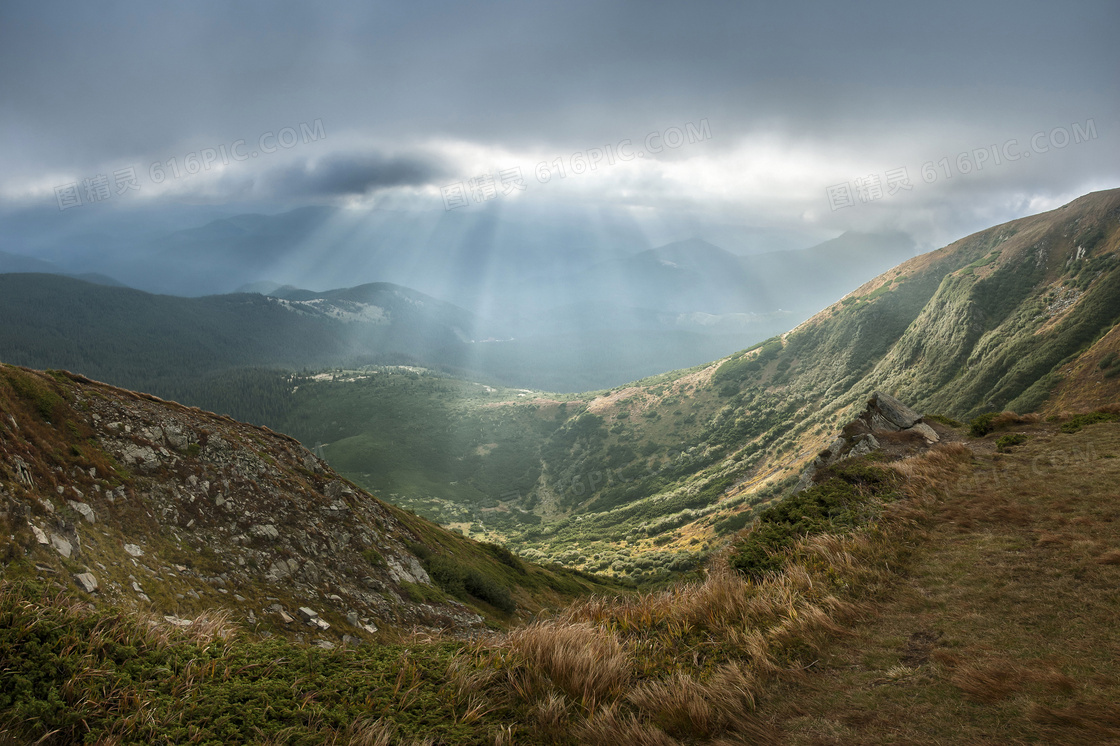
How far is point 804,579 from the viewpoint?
260 inches

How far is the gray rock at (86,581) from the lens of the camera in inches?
295

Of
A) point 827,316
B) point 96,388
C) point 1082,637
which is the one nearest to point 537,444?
point 827,316

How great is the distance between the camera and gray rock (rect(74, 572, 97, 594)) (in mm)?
7496

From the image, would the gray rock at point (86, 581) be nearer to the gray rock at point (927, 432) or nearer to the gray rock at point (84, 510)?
the gray rock at point (84, 510)

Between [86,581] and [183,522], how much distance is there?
4553 mm

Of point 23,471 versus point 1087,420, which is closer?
point 23,471

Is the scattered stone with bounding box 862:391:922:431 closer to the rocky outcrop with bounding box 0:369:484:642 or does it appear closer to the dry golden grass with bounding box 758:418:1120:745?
the dry golden grass with bounding box 758:418:1120:745

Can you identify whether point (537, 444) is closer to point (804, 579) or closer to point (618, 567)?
point (618, 567)

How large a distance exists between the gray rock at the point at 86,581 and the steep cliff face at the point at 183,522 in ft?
0.08

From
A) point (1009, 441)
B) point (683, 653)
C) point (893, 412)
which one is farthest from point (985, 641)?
point (893, 412)

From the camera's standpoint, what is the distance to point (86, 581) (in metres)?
7.61

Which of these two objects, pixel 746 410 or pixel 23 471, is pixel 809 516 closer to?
pixel 23 471

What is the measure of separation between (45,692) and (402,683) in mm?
2374

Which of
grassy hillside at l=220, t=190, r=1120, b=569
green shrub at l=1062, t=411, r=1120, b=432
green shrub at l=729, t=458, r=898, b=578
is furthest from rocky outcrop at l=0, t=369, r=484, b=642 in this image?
grassy hillside at l=220, t=190, r=1120, b=569
